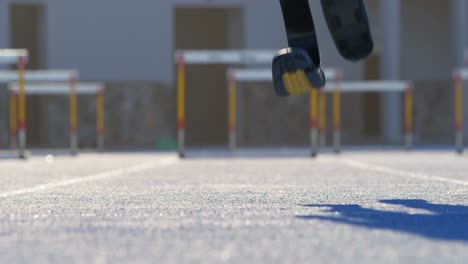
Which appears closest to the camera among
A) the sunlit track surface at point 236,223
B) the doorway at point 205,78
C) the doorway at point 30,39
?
the sunlit track surface at point 236,223

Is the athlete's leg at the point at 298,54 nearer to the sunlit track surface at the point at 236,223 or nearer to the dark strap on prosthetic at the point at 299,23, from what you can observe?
the dark strap on prosthetic at the point at 299,23

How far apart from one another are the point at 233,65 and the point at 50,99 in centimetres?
304

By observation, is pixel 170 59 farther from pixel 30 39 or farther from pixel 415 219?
pixel 415 219

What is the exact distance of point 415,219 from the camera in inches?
110

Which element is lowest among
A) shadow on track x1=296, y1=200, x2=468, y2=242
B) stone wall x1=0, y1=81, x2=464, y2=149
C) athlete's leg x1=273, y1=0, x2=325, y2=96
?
stone wall x1=0, y1=81, x2=464, y2=149

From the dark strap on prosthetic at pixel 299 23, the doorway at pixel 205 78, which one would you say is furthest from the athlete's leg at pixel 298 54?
the doorway at pixel 205 78

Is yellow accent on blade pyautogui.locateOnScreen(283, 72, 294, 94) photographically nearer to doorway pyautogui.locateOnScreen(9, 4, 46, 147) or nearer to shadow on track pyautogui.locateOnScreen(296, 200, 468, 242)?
shadow on track pyautogui.locateOnScreen(296, 200, 468, 242)

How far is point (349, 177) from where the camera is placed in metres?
5.54

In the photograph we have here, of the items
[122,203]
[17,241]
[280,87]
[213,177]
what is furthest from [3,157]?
[17,241]

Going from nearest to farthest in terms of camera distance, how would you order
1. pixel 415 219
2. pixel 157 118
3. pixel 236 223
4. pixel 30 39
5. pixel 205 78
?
pixel 236 223 < pixel 415 219 < pixel 157 118 < pixel 30 39 < pixel 205 78

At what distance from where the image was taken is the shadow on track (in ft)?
8.11

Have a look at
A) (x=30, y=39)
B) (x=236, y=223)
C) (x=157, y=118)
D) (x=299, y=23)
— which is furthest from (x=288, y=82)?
(x=30, y=39)

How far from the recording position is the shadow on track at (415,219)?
2471 mm

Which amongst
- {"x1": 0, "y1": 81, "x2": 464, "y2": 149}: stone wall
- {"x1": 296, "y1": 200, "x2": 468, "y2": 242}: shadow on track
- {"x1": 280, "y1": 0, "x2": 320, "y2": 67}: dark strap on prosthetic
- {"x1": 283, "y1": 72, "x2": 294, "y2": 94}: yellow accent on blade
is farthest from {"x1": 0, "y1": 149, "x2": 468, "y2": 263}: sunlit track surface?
{"x1": 0, "y1": 81, "x2": 464, "y2": 149}: stone wall
